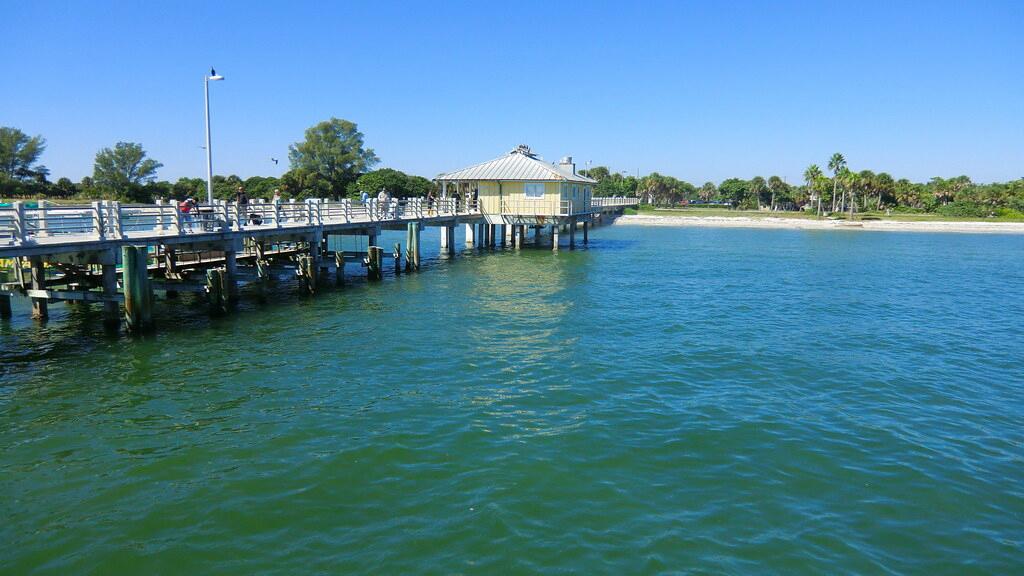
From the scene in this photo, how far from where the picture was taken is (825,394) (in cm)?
1538

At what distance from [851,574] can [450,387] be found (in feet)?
29.0

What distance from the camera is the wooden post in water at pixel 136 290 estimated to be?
18294 millimetres

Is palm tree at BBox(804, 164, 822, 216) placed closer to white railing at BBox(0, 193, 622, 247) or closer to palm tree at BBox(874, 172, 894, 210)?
palm tree at BBox(874, 172, 894, 210)

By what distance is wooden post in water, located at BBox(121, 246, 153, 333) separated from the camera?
60.0ft

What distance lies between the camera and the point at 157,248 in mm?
26922

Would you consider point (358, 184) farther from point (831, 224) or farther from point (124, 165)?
point (831, 224)

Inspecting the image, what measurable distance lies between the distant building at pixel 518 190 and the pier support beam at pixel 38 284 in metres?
28.5

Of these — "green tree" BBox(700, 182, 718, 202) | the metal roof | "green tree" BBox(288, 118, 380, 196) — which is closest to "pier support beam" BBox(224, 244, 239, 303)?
the metal roof

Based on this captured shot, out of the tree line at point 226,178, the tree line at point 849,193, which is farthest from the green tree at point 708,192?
the tree line at point 226,178

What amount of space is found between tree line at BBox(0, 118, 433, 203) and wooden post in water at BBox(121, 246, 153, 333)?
16.3 m

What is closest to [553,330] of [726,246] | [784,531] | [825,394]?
[825,394]

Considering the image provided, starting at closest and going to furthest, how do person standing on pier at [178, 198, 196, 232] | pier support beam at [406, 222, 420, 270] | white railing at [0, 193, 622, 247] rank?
white railing at [0, 193, 622, 247] → person standing on pier at [178, 198, 196, 232] → pier support beam at [406, 222, 420, 270]

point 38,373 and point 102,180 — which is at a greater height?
point 102,180

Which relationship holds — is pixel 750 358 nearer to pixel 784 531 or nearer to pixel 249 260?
pixel 784 531
